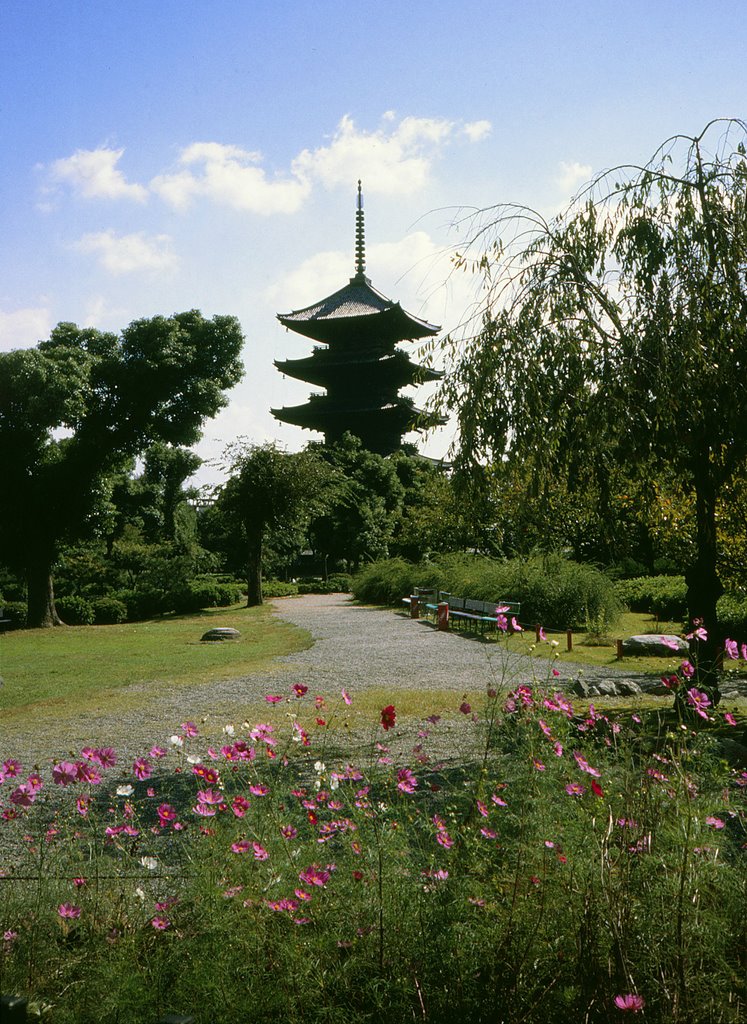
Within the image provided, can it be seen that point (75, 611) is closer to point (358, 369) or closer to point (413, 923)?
point (413, 923)

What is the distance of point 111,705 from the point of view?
29.5 ft

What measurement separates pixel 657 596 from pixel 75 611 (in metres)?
14.7

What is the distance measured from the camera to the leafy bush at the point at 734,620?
12.0m

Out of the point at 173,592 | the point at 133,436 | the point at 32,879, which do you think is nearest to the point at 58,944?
the point at 32,879

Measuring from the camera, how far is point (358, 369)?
43.2 meters

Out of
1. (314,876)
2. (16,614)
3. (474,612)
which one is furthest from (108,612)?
(314,876)

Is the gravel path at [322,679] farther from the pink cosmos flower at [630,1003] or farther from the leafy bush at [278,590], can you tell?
the leafy bush at [278,590]

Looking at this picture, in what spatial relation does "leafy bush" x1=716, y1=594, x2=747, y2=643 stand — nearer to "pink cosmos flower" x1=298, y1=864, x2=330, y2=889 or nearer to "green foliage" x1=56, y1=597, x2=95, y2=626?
"pink cosmos flower" x1=298, y1=864, x2=330, y2=889

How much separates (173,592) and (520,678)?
56.6 ft

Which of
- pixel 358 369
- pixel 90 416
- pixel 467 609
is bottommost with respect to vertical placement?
pixel 467 609

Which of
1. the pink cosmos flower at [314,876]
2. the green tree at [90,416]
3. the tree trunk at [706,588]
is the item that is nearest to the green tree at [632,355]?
the tree trunk at [706,588]

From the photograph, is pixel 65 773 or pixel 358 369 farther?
pixel 358 369

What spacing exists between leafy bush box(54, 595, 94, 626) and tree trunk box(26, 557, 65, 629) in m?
0.96

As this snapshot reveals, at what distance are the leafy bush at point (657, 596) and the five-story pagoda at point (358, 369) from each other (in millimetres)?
22619
